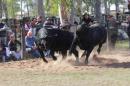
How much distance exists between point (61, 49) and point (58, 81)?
4477 millimetres

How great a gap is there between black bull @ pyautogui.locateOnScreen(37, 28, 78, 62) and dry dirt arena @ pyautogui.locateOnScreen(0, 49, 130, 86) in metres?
0.42

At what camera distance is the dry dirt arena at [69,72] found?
12.2m

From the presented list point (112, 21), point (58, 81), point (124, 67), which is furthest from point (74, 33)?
point (112, 21)

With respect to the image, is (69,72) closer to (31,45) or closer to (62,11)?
(31,45)

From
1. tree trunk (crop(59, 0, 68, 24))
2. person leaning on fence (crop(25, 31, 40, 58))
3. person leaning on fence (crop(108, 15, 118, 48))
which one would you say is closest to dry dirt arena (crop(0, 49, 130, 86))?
person leaning on fence (crop(25, 31, 40, 58))

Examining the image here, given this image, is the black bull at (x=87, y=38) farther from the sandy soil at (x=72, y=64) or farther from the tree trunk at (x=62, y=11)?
the tree trunk at (x=62, y=11)

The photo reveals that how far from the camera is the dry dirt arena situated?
12.2m

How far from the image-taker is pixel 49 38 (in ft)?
53.3

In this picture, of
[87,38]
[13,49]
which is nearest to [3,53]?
[13,49]

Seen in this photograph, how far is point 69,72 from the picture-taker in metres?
14.5

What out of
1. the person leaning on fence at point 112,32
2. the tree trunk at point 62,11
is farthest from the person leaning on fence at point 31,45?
the tree trunk at point 62,11

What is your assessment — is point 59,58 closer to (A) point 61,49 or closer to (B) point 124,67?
(A) point 61,49

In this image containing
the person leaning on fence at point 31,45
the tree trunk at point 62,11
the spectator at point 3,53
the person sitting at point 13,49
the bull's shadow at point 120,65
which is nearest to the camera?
the bull's shadow at point 120,65

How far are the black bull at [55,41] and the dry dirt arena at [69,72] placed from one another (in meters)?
0.42
